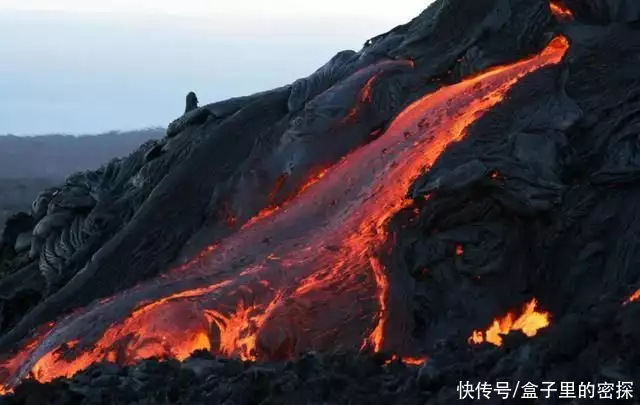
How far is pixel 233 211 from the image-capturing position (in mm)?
4824

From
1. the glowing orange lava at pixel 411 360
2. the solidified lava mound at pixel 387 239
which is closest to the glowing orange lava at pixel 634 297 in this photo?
the solidified lava mound at pixel 387 239

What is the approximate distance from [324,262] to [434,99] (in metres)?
1.05

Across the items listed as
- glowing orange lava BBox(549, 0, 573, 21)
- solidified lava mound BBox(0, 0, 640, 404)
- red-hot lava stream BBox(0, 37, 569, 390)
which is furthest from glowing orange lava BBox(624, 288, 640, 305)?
glowing orange lava BBox(549, 0, 573, 21)

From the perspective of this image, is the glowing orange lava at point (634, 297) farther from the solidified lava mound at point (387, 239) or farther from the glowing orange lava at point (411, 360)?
the glowing orange lava at point (411, 360)

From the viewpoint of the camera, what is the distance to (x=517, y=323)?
3.98 meters

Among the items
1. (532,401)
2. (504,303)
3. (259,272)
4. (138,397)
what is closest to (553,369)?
(532,401)

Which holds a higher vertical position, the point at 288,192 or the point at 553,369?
the point at 288,192

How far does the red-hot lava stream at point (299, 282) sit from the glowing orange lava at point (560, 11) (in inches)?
5.4

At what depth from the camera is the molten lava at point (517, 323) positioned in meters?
3.86

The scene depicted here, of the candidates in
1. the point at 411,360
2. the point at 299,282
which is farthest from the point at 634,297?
the point at 299,282

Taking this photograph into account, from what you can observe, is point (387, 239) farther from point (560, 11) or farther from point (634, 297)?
point (560, 11)

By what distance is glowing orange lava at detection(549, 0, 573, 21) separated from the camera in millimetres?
4641

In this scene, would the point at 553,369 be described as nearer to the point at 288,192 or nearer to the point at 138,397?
the point at 138,397

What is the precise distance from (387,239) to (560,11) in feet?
4.89
